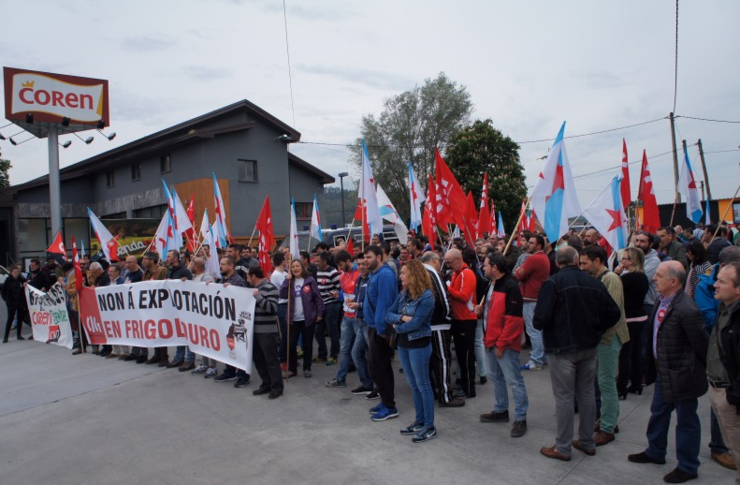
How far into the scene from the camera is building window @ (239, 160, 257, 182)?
28656 mm

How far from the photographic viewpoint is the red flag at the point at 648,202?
9.36 meters

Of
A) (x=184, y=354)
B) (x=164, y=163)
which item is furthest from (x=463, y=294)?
(x=164, y=163)

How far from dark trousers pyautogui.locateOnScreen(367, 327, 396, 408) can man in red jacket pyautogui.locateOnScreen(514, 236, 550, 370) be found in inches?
70.1

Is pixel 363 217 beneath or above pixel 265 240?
above

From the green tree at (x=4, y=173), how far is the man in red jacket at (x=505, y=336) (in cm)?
4720

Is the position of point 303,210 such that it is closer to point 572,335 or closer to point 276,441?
point 276,441

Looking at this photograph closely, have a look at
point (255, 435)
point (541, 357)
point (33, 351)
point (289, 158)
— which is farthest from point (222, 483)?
point (289, 158)

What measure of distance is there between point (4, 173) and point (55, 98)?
2500cm

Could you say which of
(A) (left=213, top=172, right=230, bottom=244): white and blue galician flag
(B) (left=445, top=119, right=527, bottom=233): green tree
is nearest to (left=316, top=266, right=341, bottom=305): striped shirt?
(A) (left=213, top=172, right=230, bottom=244): white and blue galician flag

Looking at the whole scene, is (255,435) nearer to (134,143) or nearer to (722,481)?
(722,481)

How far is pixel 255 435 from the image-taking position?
19.2ft

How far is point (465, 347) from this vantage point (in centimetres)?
664

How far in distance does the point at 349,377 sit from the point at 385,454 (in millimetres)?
2897

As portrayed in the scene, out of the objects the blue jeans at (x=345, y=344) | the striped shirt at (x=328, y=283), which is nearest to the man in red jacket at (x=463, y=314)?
the blue jeans at (x=345, y=344)
